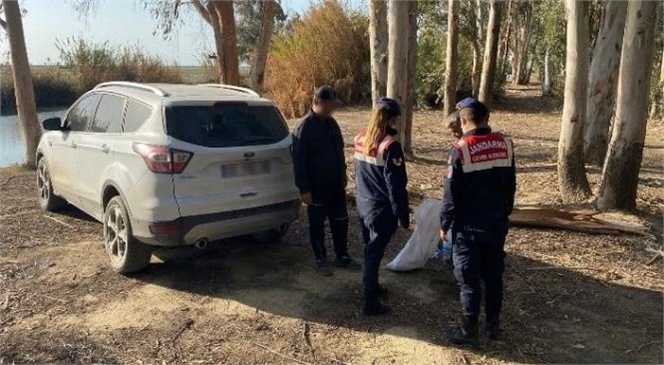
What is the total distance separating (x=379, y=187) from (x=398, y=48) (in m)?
4.84

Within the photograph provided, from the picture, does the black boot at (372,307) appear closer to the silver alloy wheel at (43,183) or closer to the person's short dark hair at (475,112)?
the person's short dark hair at (475,112)

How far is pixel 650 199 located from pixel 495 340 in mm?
4885

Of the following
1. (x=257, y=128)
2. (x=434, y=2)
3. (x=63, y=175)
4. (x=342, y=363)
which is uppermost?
(x=434, y=2)

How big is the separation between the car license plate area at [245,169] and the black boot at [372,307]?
1.57 meters

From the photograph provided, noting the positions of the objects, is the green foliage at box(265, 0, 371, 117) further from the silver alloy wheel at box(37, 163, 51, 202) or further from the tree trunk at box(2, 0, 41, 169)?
the silver alloy wheel at box(37, 163, 51, 202)

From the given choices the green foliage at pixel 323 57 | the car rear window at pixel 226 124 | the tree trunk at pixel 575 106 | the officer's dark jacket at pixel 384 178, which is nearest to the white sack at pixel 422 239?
the officer's dark jacket at pixel 384 178

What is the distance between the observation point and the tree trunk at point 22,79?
34.7ft

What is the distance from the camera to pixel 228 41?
11.5 m

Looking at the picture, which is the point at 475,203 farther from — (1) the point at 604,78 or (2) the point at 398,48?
(1) the point at 604,78

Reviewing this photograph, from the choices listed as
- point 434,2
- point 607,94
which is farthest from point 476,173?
point 434,2

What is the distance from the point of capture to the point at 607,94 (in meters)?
9.27

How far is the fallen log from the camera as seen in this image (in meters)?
6.22

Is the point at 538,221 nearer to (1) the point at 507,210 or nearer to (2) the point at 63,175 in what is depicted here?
(1) the point at 507,210

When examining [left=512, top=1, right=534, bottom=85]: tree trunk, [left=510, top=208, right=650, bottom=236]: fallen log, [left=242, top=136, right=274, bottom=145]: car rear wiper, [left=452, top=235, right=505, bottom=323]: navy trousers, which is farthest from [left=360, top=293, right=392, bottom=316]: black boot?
[left=512, top=1, right=534, bottom=85]: tree trunk
